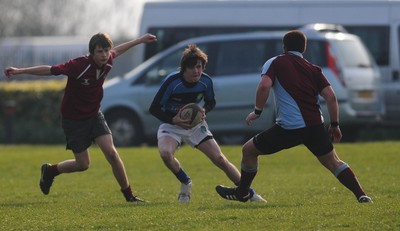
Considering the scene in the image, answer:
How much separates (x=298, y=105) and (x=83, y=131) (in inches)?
101

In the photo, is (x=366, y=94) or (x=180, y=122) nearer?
(x=180, y=122)

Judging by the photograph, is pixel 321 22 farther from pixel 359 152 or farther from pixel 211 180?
pixel 211 180

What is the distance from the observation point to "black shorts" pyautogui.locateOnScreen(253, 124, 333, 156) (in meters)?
10.8

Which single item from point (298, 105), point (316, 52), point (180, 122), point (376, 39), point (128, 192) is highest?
point (298, 105)

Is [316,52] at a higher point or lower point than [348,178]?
lower

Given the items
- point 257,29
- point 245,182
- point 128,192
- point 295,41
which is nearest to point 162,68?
point 257,29

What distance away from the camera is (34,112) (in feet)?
96.2

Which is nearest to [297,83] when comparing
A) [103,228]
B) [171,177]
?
[103,228]

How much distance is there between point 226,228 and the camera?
9406 millimetres

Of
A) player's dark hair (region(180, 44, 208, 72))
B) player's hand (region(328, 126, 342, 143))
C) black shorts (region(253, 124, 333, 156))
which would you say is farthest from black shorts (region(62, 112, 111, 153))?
player's hand (region(328, 126, 342, 143))

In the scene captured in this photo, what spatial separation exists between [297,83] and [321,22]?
14.5 meters

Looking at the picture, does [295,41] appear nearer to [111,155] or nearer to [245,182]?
[245,182]

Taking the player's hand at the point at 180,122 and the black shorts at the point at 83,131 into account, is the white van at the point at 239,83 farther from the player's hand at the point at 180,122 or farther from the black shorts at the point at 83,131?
the player's hand at the point at 180,122

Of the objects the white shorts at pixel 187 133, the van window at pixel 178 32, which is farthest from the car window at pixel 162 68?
the white shorts at pixel 187 133
